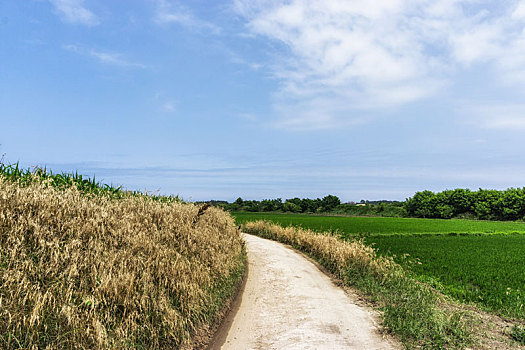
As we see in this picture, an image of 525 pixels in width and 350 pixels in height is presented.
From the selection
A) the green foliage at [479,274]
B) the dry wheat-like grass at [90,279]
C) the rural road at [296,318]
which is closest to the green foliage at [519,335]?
the green foliage at [479,274]

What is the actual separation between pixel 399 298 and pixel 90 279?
7676mm

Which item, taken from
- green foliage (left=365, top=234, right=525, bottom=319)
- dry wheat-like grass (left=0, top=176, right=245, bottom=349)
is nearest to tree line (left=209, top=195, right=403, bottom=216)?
green foliage (left=365, top=234, right=525, bottom=319)

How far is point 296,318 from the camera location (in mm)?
7816

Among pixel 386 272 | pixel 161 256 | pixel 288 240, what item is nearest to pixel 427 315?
pixel 386 272

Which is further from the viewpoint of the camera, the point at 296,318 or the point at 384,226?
the point at 384,226

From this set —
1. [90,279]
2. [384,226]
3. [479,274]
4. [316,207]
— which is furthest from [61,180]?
[316,207]

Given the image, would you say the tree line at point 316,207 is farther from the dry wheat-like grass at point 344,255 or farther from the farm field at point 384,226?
the dry wheat-like grass at point 344,255

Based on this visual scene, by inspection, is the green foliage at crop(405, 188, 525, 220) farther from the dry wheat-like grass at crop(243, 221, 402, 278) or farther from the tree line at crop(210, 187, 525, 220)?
the dry wheat-like grass at crop(243, 221, 402, 278)

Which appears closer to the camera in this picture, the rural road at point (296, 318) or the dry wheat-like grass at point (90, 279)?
the dry wheat-like grass at point (90, 279)

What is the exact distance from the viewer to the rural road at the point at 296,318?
6.52 metres

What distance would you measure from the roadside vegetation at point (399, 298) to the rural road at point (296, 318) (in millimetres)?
583

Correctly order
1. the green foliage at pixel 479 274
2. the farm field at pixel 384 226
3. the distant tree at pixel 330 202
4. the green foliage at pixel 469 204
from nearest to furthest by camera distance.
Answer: the green foliage at pixel 479 274 < the farm field at pixel 384 226 < the green foliage at pixel 469 204 < the distant tree at pixel 330 202

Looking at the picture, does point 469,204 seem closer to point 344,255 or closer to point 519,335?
point 344,255

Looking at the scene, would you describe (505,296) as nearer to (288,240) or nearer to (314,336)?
(314,336)
